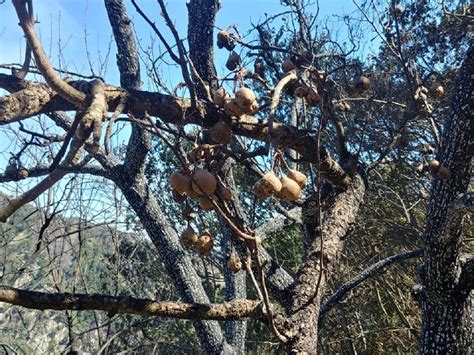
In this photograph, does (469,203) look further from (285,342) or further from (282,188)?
(282,188)

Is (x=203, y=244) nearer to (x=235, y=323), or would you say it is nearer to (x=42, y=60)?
(x=42, y=60)

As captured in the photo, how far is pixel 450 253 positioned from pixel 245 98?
1.80m

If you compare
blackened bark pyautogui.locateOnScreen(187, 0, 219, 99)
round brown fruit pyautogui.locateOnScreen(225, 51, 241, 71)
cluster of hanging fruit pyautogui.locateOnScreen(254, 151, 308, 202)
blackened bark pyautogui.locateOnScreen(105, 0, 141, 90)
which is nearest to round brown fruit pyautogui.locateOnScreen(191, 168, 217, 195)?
cluster of hanging fruit pyautogui.locateOnScreen(254, 151, 308, 202)

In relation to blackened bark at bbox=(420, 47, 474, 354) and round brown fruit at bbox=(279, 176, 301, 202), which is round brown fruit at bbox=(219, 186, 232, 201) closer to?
round brown fruit at bbox=(279, 176, 301, 202)

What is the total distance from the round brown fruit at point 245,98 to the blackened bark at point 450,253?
1665 mm

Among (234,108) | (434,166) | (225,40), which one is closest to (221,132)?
(234,108)

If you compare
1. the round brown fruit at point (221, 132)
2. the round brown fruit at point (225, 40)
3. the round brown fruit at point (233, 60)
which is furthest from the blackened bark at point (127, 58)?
the round brown fruit at point (221, 132)

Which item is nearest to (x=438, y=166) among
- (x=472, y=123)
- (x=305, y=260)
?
(x=472, y=123)

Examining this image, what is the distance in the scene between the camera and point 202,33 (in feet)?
9.79

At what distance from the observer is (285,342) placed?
1.75m

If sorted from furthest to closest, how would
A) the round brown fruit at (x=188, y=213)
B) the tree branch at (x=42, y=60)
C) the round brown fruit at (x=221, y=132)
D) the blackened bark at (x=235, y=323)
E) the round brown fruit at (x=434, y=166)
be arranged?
1. the blackened bark at (x=235, y=323)
2. the round brown fruit at (x=434, y=166)
3. the round brown fruit at (x=188, y=213)
4. the round brown fruit at (x=221, y=132)
5. the tree branch at (x=42, y=60)

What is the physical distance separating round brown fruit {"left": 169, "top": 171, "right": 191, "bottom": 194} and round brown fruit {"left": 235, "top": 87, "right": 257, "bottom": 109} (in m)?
0.27

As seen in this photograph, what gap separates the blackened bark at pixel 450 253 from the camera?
107 inches

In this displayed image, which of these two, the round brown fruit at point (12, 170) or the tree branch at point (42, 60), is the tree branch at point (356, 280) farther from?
the tree branch at point (42, 60)
